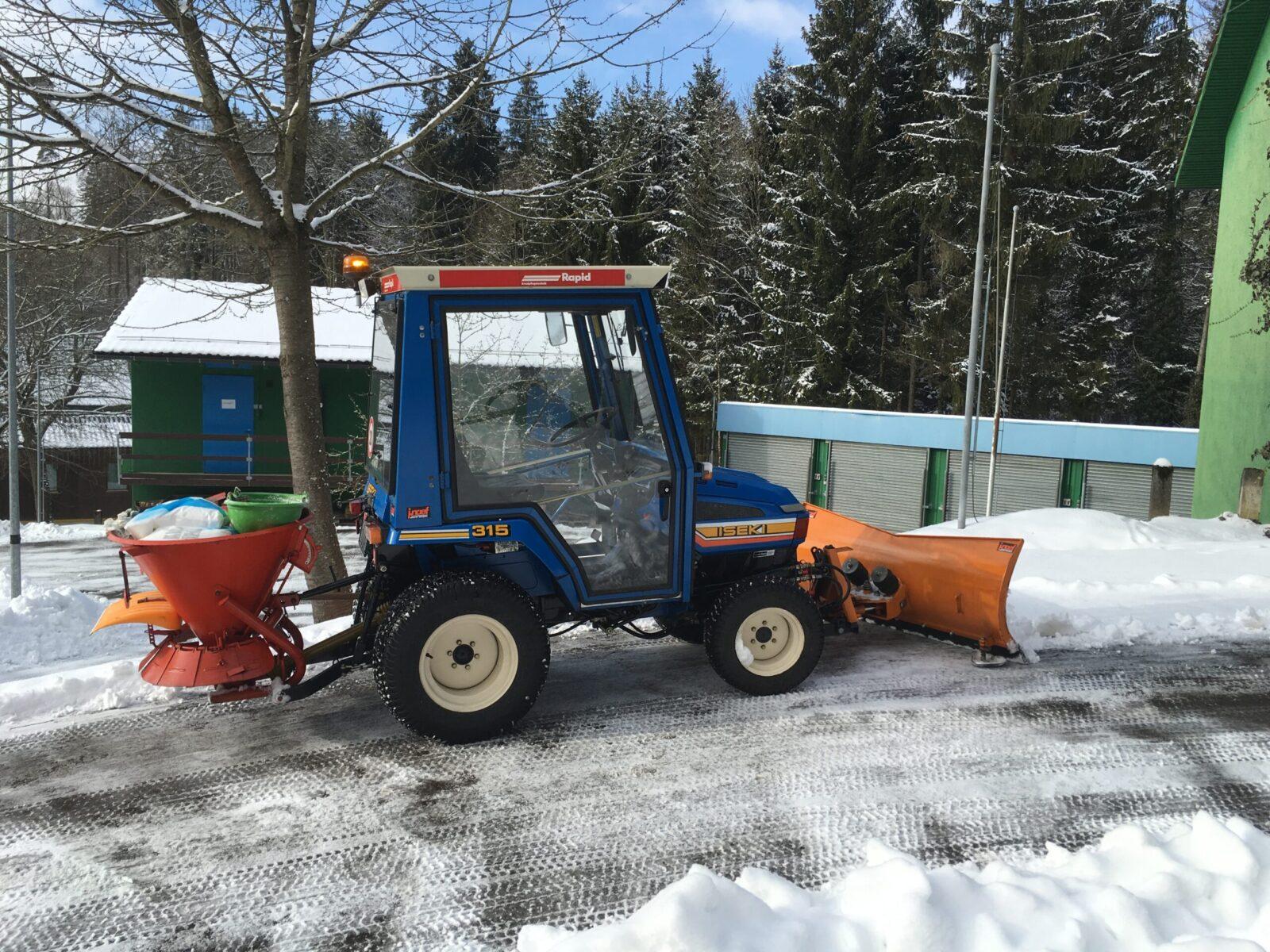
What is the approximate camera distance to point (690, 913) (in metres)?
2.86

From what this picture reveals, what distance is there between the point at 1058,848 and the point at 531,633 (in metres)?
2.40

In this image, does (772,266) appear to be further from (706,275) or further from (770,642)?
(770,642)

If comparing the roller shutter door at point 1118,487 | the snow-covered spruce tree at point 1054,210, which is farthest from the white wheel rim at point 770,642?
the snow-covered spruce tree at point 1054,210

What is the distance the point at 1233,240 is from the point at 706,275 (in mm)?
13947

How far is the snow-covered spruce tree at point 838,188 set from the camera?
981 inches

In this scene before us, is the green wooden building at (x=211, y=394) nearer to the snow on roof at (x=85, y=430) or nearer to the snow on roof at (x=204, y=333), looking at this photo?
the snow on roof at (x=204, y=333)

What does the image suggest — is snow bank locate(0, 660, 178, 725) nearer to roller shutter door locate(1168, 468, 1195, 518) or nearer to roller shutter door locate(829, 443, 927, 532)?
roller shutter door locate(829, 443, 927, 532)

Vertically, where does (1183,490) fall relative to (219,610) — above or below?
below

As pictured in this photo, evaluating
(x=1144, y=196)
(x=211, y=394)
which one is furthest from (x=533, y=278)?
(x=1144, y=196)

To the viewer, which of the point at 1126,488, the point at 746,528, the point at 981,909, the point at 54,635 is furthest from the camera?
the point at 1126,488

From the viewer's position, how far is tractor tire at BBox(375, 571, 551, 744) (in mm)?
4457

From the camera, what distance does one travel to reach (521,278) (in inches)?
179

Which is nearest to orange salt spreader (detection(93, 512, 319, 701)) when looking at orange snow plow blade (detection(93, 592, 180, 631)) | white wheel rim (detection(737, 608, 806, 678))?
orange snow plow blade (detection(93, 592, 180, 631))

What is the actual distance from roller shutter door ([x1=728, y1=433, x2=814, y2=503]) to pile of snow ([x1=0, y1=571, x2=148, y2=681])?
13.9m
